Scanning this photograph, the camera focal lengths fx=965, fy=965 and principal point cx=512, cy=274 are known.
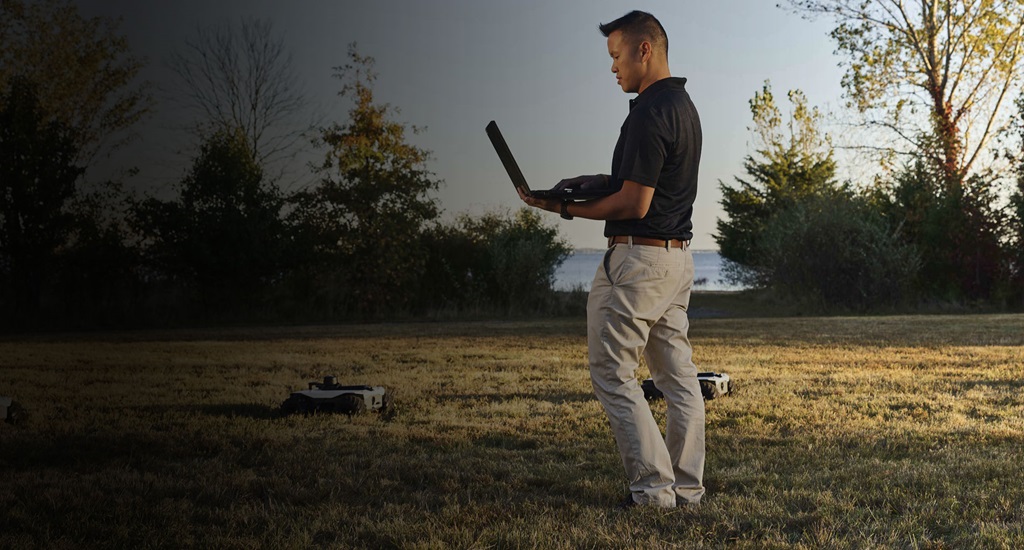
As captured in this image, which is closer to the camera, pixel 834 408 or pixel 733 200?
pixel 834 408

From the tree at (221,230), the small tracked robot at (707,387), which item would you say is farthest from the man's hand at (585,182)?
the tree at (221,230)

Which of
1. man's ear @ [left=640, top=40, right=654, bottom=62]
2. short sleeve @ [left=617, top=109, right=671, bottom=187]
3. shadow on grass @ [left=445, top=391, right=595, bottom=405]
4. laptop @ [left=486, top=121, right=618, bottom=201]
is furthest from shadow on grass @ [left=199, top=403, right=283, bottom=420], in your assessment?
man's ear @ [left=640, top=40, right=654, bottom=62]

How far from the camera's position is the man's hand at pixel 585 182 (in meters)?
3.47

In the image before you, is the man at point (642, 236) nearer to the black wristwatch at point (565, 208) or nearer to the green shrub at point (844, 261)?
the black wristwatch at point (565, 208)

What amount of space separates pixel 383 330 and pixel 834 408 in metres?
8.58

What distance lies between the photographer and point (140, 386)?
7414mm

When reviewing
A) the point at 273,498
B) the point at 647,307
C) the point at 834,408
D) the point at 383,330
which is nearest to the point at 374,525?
the point at 273,498

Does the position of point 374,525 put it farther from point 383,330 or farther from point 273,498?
point 383,330

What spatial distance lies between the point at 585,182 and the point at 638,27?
578 mm

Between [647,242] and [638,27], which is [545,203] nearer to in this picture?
[647,242]

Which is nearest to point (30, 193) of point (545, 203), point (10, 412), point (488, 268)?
point (488, 268)

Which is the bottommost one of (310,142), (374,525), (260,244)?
(374,525)

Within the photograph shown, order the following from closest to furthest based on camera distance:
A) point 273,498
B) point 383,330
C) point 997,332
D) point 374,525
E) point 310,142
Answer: point 374,525, point 273,498, point 997,332, point 383,330, point 310,142

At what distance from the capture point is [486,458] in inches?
182
